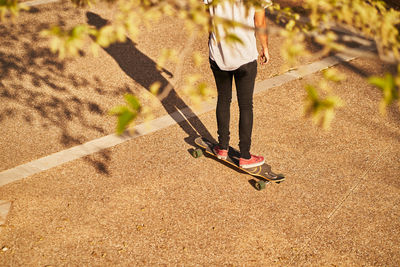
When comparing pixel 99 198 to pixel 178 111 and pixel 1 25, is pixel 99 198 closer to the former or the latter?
pixel 178 111

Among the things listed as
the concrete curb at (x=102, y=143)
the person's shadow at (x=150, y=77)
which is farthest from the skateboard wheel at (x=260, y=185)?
the concrete curb at (x=102, y=143)

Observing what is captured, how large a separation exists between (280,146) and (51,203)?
270cm

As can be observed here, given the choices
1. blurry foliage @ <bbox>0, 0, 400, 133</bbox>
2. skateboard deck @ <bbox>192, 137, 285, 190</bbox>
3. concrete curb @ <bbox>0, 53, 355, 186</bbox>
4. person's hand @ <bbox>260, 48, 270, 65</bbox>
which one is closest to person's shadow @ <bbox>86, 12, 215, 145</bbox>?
concrete curb @ <bbox>0, 53, 355, 186</bbox>

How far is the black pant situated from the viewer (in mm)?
3760

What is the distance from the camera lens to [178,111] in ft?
18.7

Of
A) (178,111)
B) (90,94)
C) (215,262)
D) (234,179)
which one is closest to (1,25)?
(90,94)

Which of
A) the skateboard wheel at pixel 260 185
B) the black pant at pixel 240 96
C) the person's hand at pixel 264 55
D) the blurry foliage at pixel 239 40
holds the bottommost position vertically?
the skateboard wheel at pixel 260 185

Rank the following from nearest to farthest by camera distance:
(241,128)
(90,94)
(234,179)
Result: (241,128), (234,179), (90,94)

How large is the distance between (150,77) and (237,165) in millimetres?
2903

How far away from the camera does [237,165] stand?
14.4ft

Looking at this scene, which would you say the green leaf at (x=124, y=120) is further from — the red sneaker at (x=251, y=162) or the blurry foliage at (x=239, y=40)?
the red sneaker at (x=251, y=162)

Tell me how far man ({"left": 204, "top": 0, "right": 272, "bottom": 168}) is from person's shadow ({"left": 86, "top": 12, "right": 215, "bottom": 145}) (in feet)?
2.94

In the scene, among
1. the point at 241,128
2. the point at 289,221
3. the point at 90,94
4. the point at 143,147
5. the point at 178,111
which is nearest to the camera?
the point at 289,221

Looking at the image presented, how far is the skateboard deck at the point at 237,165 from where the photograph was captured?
13.9ft
